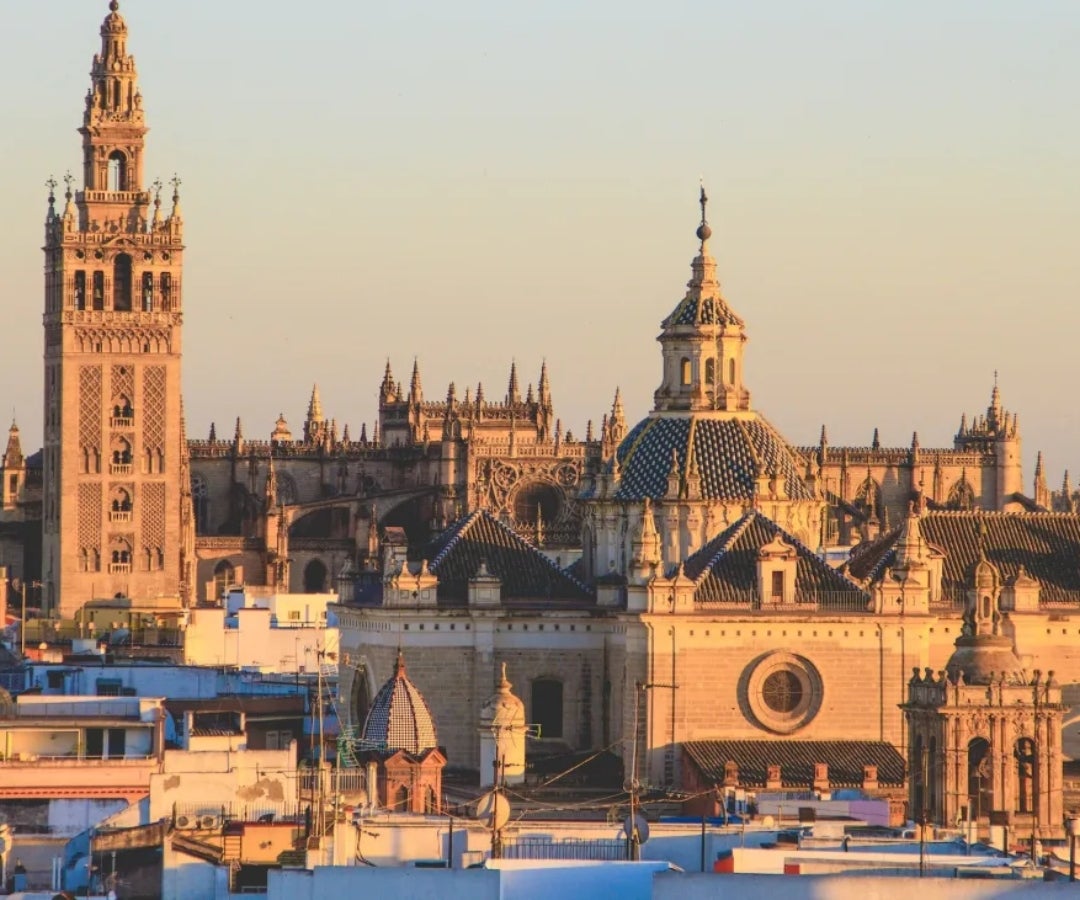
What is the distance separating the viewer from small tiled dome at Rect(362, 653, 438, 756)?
76375mm

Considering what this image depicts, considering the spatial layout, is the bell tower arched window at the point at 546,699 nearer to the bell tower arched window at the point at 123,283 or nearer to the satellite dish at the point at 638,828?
the satellite dish at the point at 638,828

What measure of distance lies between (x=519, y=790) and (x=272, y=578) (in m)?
77.7

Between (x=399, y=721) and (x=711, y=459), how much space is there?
12.3m

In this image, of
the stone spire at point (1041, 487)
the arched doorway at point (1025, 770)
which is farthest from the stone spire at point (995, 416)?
the arched doorway at point (1025, 770)

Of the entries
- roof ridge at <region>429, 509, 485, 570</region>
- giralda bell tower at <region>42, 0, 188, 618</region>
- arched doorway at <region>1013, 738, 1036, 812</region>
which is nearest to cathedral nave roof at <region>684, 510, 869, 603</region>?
roof ridge at <region>429, 509, 485, 570</region>

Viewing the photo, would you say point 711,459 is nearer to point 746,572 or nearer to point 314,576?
point 746,572

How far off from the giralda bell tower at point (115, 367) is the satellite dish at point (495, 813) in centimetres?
9496

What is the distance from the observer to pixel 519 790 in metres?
79.6

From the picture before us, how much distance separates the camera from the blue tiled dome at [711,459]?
86.7m

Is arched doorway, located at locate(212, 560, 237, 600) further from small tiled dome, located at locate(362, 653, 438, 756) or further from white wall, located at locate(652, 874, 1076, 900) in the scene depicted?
white wall, located at locate(652, 874, 1076, 900)

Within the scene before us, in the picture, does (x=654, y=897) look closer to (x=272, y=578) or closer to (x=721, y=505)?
(x=721, y=505)

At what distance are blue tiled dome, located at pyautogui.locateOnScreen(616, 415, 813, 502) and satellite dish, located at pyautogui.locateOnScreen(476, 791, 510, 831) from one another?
27727mm

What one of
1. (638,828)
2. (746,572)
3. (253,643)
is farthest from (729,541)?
(253,643)

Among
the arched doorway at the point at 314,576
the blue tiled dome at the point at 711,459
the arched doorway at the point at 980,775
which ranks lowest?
the arched doorway at the point at 980,775
